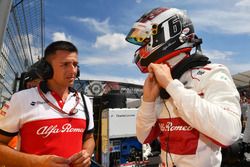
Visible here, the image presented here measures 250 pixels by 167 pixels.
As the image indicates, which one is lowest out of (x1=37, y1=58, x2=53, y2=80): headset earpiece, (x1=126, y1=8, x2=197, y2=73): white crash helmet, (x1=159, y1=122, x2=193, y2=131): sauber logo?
(x1=159, y1=122, x2=193, y2=131): sauber logo

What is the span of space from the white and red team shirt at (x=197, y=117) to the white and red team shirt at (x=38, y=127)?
418 mm

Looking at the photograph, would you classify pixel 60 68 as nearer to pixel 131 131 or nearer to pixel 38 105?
pixel 38 105

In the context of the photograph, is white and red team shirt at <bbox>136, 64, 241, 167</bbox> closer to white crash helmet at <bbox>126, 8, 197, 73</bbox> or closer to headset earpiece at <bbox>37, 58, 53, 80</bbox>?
white crash helmet at <bbox>126, 8, 197, 73</bbox>

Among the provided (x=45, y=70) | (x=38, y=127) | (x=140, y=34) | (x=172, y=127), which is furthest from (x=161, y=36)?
(x=38, y=127)

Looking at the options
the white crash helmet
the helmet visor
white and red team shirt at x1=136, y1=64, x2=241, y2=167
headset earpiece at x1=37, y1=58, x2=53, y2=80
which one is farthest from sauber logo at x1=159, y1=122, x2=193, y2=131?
headset earpiece at x1=37, y1=58, x2=53, y2=80

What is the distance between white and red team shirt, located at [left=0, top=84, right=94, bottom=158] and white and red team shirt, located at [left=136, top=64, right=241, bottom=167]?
0.42 metres

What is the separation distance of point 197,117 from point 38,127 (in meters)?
0.87

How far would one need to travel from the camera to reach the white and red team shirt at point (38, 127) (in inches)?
62.1

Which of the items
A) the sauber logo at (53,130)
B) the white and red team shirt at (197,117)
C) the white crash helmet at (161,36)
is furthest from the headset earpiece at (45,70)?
the white and red team shirt at (197,117)

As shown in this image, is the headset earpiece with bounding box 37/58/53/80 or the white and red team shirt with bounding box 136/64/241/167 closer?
the white and red team shirt with bounding box 136/64/241/167

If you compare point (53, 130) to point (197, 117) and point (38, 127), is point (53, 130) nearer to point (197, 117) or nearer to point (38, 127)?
point (38, 127)

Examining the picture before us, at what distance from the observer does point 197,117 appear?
1.22 m

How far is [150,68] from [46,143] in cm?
70

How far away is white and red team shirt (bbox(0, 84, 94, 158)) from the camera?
1576mm
